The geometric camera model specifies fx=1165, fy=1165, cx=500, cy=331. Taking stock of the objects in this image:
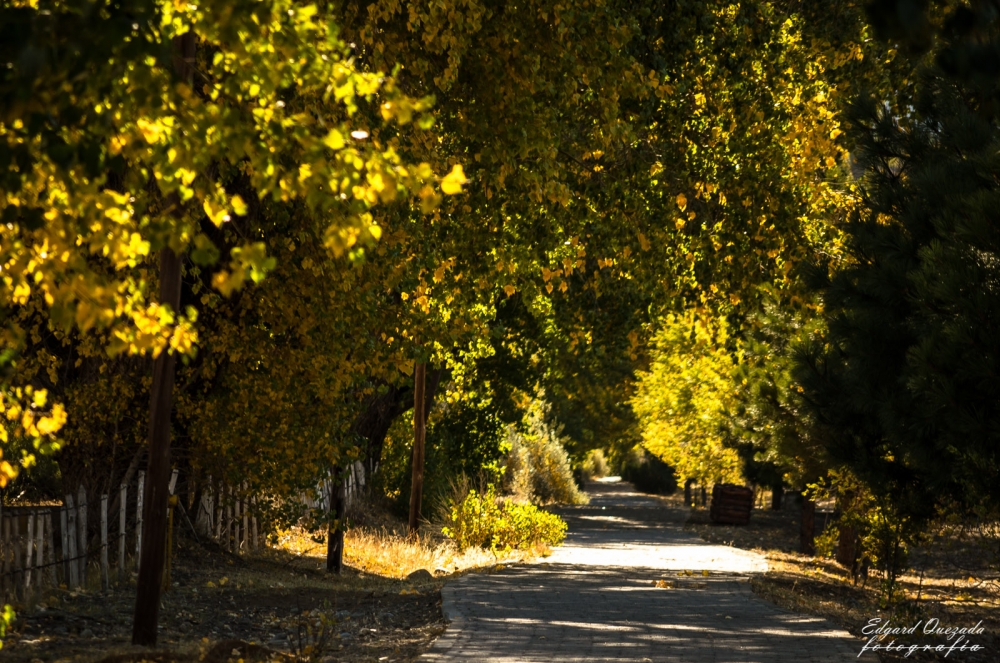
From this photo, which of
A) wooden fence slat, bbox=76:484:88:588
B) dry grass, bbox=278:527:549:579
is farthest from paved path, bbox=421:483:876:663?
wooden fence slat, bbox=76:484:88:588

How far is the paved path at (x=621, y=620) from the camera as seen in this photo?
8.12m

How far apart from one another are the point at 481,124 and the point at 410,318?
2595 mm

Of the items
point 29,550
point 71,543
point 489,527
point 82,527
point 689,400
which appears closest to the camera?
point 29,550

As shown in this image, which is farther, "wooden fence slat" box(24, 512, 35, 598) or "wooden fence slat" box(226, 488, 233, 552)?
"wooden fence slat" box(226, 488, 233, 552)

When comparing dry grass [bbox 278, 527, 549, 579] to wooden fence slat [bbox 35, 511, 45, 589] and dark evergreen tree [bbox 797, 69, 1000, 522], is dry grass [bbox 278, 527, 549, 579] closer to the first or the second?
wooden fence slat [bbox 35, 511, 45, 589]

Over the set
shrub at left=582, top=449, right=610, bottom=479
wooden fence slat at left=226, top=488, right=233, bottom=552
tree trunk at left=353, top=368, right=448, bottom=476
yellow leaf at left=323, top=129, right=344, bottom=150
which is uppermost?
yellow leaf at left=323, top=129, right=344, bottom=150

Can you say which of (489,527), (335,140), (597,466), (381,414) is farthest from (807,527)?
(597,466)

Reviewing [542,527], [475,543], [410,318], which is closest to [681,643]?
[410,318]

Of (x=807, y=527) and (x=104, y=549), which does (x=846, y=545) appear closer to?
(x=807, y=527)
